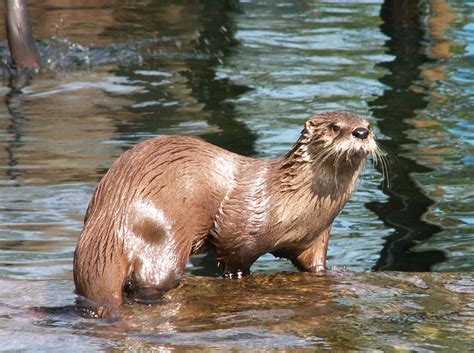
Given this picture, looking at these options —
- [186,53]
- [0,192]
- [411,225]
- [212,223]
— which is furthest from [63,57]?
[212,223]

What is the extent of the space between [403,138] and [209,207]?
478 centimetres

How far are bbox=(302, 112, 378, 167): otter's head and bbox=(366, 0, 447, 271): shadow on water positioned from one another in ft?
4.88

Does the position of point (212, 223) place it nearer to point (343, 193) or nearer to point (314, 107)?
point (343, 193)

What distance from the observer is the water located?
5.25 m

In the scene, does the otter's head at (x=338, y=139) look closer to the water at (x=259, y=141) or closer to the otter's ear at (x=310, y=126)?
the otter's ear at (x=310, y=126)

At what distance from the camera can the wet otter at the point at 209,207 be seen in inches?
217

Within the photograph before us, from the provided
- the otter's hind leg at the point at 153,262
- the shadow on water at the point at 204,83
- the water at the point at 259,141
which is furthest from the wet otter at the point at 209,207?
the shadow on water at the point at 204,83

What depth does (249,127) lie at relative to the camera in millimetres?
10633

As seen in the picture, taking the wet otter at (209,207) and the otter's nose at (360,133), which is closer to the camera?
the wet otter at (209,207)

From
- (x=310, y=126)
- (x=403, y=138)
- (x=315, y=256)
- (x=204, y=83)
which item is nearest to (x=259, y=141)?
(x=403, y=138)

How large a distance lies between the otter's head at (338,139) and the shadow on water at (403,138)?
1.49 m

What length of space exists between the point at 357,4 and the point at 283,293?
38.8ft

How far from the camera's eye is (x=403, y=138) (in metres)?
10.4

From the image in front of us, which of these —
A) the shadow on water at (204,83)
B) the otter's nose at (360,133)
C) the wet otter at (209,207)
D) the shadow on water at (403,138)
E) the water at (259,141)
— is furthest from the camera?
the shadow on water at (204,83)
